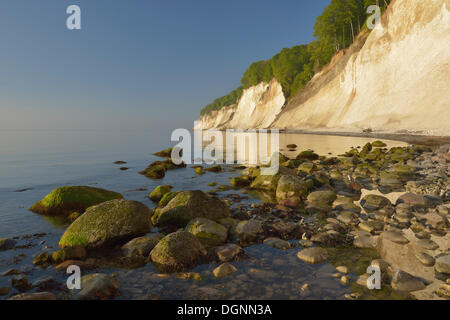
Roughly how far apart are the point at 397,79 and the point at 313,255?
37.9 m

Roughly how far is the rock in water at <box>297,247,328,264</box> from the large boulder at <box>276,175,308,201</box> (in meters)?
3.76

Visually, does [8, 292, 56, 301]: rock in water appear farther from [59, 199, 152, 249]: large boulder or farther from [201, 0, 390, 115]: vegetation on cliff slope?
[201, 0, 390, 115]: vegetation on cliff slope

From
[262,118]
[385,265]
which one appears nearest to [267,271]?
[385,265]

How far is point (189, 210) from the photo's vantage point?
6797mm

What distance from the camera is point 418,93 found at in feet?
95.1

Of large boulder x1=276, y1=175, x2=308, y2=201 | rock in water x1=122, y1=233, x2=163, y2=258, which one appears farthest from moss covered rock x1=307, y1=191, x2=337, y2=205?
rock in water x1=122, y1=233, x2=163, y2=258

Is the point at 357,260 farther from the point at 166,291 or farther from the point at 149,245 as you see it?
the point at 149,245

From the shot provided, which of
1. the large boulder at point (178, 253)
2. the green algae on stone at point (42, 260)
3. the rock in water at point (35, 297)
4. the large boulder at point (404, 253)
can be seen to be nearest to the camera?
the rock in water at point (35, 297)

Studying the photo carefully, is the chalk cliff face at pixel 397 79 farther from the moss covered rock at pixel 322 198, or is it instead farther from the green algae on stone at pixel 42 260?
the green algae on stone at pixel 42 260

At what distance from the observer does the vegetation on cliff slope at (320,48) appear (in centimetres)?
4962

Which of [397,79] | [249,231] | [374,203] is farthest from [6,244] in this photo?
[397,79]

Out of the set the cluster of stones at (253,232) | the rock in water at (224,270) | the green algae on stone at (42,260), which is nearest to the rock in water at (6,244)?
the cluster of stones at (253,232)

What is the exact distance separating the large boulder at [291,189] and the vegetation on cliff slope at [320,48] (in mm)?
48171

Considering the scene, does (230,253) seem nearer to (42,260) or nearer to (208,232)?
(208,232)
